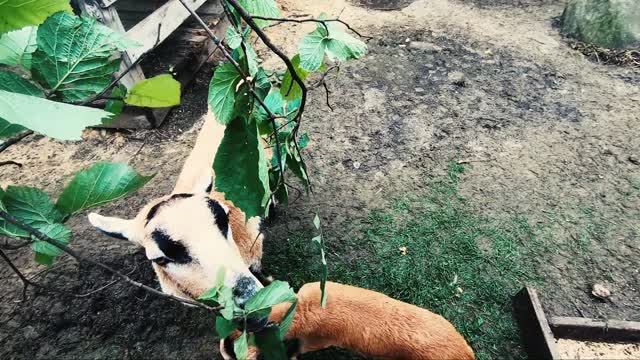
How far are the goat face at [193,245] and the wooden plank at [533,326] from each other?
158 cm

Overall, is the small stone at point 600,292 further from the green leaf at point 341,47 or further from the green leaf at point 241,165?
the green leaf at point 241,165

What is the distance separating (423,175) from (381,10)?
10.3ft

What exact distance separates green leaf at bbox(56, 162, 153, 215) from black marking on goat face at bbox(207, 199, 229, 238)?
1.26m

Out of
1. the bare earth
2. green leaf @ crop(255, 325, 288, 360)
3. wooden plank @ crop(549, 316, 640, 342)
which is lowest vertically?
the bare earth

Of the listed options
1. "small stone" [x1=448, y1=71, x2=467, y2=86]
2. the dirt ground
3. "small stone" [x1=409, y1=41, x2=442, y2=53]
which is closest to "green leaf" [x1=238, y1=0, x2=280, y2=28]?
the dirt ground

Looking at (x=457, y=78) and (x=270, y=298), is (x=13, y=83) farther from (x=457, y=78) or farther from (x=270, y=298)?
(x=457, y=78)

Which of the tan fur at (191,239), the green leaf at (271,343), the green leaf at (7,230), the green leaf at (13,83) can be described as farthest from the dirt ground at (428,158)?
the green leaf at (13,83)

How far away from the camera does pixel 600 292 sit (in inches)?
103

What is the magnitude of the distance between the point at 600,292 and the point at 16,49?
3.20 m

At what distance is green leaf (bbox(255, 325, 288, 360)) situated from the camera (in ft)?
3.98

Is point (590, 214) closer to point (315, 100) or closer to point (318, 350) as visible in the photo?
point (318, 350)

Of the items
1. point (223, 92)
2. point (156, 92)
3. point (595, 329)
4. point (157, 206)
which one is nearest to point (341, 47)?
point (223, 92)

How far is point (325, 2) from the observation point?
599cm

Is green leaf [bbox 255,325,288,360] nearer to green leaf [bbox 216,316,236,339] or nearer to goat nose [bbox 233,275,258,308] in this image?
green leaf [bbox 216,316,236,339]
